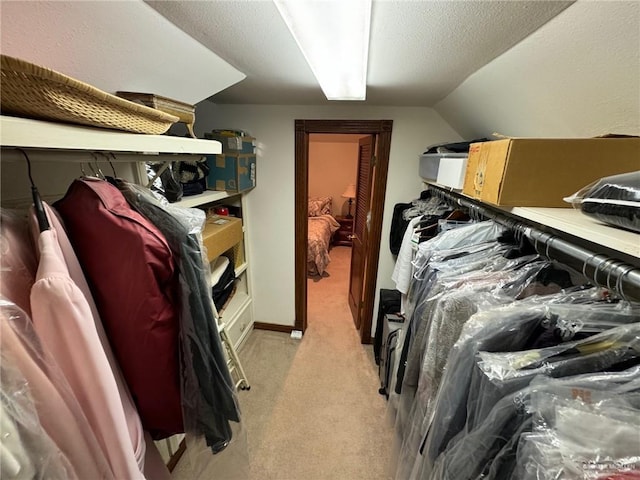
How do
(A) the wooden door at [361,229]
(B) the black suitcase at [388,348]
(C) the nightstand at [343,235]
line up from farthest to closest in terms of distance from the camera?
(C) the nightstand at [343,235] → (A) the wooden door at [361,229] → (B) the black suitcase at [388,348]

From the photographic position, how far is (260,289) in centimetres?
261

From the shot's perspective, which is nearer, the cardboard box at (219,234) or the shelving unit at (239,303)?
the cardboard box at (219,234)

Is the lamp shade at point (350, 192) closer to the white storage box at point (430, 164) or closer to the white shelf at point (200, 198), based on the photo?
the white storage box at point (430, 164)

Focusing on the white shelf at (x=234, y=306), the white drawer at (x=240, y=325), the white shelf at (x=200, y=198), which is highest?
the white shelf at (x=200, y=198)

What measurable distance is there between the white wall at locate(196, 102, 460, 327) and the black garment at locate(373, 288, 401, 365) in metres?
0.14

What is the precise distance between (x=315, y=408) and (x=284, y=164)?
72.7 inches

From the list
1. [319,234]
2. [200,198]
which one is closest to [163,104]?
[200,198]

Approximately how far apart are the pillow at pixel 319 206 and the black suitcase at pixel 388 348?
2898 millimetres

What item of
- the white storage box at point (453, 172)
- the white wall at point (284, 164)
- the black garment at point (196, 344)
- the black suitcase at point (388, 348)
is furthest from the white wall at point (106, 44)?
the black suitcase at point (388, 348)

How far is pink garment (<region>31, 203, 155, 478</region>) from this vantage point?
57 cm

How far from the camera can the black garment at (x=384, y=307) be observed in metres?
2.18

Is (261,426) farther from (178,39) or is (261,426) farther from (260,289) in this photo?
(178,39)

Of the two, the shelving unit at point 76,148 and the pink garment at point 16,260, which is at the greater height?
the shelving unit at point 76,148

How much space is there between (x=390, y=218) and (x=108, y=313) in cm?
198
